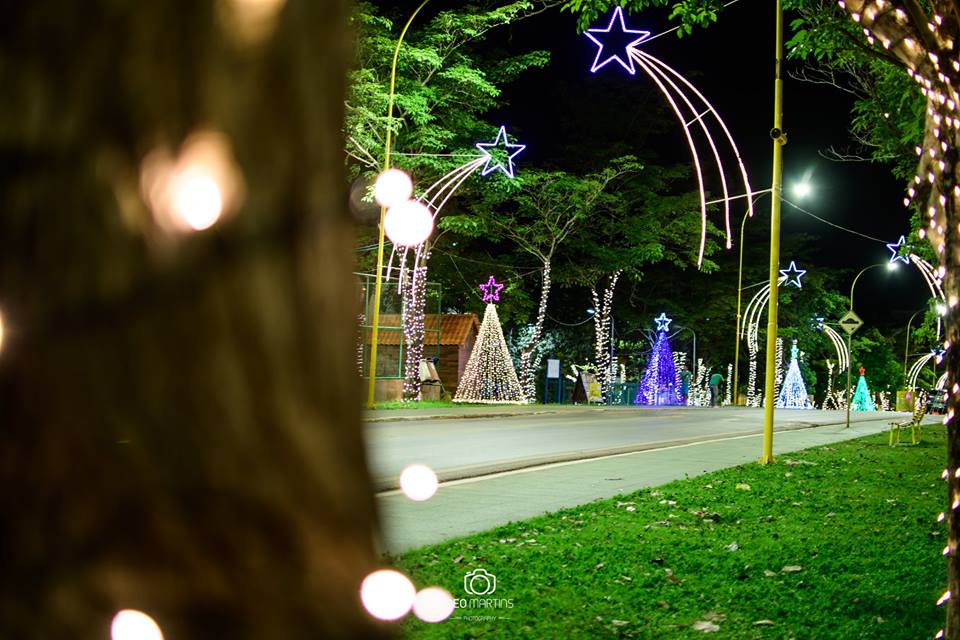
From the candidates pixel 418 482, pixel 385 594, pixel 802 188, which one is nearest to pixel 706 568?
pixel 418 482

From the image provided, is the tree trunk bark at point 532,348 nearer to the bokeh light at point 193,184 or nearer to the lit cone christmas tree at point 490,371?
the lit cone christmas tree at point 490,371

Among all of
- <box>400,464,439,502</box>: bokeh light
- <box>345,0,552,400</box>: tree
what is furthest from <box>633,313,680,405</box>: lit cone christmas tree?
<box>400,464,439,502</box>: bokeh light

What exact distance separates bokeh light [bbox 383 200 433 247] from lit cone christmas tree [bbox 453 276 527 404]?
398 centimetres

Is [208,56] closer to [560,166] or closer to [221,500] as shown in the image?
[221,500]

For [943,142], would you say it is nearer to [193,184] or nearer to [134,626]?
[193,184]

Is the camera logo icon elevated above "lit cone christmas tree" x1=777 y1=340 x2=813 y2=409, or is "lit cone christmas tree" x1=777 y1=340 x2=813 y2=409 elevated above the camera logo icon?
"lit cone christmas tree" x1=777 y1=340 x2=813 y2=409

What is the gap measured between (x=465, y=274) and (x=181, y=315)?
38.5m

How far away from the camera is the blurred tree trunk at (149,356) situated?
3.14 feet

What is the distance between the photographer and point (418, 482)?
34.1 ft

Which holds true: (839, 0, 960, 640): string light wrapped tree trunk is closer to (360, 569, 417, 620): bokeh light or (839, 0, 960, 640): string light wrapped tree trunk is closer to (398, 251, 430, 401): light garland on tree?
(360, 569, 417, 620): bokeh light

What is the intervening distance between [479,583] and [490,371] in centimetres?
2603

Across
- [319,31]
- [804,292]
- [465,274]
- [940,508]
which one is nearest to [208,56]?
→ [319,31]

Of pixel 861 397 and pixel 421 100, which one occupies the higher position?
pixel 421 100

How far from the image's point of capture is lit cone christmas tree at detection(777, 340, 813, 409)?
51656mm
